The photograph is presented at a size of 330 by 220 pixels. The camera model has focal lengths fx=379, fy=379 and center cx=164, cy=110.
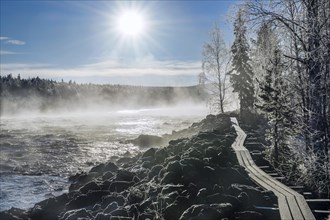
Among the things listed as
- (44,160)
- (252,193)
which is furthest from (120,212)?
(44,160)

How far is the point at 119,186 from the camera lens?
13.8 meters

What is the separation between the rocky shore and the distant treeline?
69962 millimetres

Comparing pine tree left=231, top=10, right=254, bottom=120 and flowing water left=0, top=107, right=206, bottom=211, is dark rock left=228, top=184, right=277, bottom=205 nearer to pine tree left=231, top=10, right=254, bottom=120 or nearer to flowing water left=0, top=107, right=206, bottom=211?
flowing water left=0, top=107, right=206, bottom=211

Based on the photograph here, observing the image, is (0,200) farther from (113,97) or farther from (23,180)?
(113,97)

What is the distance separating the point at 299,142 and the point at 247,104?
84.5 ft

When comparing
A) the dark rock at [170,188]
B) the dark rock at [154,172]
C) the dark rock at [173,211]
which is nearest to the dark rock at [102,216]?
the dark rock at [170,188]

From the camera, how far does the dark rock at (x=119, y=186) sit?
1368cm

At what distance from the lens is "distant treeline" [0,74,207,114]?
325 feet

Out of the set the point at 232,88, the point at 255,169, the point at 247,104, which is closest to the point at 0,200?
the point at 255,169

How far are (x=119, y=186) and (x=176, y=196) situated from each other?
173 inches

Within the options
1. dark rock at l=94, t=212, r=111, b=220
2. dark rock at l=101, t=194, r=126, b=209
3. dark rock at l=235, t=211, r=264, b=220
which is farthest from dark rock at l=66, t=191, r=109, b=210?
dark rock at l=235, t=211, r=264, b=220

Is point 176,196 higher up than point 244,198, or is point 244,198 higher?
point 244,198

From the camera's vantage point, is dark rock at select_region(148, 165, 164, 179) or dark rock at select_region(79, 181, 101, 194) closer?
dark rock at select_region(148, 165, 164, 179)

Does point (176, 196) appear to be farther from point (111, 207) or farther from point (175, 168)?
point (111, 207)
